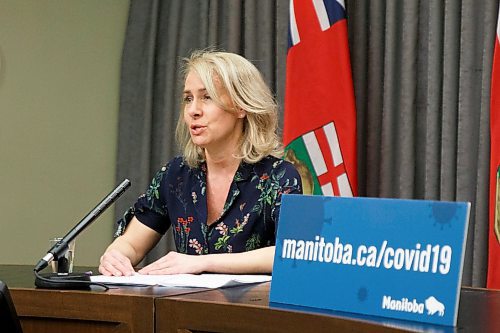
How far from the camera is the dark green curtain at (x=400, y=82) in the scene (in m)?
3.12

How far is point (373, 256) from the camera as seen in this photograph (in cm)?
149

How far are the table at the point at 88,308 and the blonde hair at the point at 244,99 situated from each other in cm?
86

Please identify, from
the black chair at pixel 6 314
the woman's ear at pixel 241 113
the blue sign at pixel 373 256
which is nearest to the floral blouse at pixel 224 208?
the woman's ear at pixel 241 113

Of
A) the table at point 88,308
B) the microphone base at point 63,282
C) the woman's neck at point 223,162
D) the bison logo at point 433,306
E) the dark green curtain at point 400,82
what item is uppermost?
the dark green curtain at point 400,82

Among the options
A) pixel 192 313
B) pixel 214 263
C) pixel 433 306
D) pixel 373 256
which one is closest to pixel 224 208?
pixel 214 263

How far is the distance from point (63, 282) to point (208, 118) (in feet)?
2.77

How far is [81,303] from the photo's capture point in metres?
1.75

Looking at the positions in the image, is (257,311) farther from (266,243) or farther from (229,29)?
(229,29)

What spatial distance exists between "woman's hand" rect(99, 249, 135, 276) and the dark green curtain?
1.46 metres

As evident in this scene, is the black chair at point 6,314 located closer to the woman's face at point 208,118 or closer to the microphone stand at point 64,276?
the microphone stand at point 64,276

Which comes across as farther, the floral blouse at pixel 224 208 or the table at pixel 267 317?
the floral blouse at pixel 224 208

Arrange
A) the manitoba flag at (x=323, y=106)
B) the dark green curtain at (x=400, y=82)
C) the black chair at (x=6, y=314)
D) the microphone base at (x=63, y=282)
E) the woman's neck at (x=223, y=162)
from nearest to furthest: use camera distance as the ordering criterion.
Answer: the black chair at (x=6, y=314) → the microphone base at (x=63, y=282) → the woman's neck at (x=223, y=162) → the dark green curtain at (x=400, y=82) → the manitoba flag at (x=323, y=106)

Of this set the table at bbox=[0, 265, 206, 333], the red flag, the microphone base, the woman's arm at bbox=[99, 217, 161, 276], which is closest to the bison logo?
the table at bbox=[0, 265, 206, 333]

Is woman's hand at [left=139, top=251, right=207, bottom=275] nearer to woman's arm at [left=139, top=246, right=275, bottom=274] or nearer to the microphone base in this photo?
woman's arm at [left=139, top=246, right=275, bottom=274]
